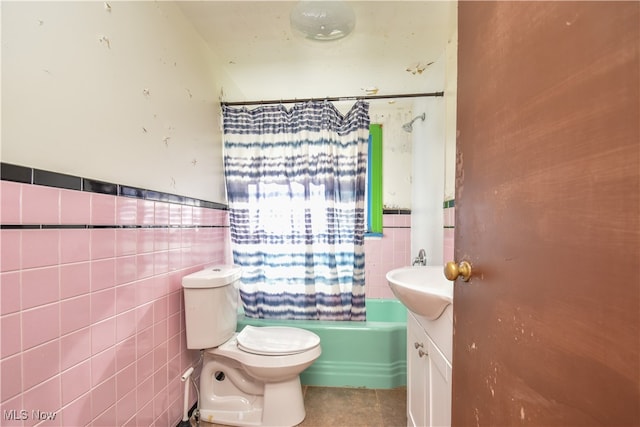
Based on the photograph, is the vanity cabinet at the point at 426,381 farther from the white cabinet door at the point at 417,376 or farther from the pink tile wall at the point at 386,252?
the pink tile wall at the point at 386,252

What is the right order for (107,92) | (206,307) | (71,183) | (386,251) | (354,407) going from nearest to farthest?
(71,183) → (107,92) → (206,307) → (354,407) → (386,251)

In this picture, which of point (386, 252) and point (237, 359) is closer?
point (237, 359)

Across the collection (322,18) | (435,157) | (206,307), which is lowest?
(206,307)

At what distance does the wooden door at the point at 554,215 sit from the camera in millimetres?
324

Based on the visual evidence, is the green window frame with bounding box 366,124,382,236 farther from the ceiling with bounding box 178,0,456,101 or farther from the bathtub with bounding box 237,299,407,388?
the bathtub with bounding box 237,299,407,388

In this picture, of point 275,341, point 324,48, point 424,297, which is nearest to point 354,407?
point 275,341

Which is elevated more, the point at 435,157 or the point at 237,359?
the point at 435,157

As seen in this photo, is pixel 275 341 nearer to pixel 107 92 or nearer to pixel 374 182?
pixel 107 92

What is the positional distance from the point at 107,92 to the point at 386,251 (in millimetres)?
2278

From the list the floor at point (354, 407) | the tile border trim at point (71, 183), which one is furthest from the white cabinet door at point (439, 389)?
the tile border trim at point (71, 183)

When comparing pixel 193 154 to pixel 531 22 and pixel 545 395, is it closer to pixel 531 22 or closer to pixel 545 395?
pixel 531 22

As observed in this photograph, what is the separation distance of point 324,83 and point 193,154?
1198mm

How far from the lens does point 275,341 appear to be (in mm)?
1639

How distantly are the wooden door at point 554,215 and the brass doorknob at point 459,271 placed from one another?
2cm
